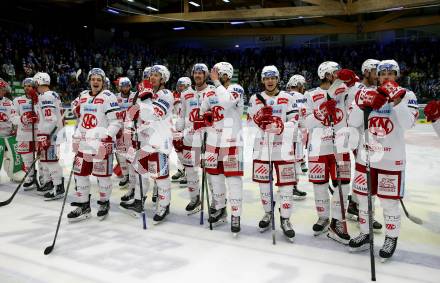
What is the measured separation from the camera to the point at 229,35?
23781mm

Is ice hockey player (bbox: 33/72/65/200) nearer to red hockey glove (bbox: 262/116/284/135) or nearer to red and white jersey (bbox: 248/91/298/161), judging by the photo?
red and white jersey (bbox: 248/91/298/161)

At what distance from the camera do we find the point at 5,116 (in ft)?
19.8

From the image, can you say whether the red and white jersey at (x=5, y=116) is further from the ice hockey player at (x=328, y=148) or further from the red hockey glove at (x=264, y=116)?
the ice hockey player at (x=328, y=148)

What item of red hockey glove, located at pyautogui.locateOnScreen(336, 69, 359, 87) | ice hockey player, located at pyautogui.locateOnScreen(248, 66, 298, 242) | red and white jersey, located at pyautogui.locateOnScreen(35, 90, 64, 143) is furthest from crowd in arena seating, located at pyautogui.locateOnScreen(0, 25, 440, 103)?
red hockey glove, located at pyautogui.locateOnScreen(336, 69, 359, 87)

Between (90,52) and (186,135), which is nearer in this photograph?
(186,135)

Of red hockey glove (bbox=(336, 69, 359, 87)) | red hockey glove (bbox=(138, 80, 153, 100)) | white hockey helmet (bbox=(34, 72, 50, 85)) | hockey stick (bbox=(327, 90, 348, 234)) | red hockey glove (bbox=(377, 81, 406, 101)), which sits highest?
white hockey helmet (bbox=(34, 72, 50, 85))

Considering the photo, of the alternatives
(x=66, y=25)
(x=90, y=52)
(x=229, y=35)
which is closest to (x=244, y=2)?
(x=229, y=35)

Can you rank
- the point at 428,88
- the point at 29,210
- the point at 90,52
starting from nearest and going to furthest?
the point at 29,210 → the point at 428,88 → the point at 90,52

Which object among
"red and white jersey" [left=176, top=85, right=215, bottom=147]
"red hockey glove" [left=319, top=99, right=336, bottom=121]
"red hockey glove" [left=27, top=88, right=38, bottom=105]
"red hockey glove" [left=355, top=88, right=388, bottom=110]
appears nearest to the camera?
"red hockey glove" [left=355, top=88, right=388, bottom=110]

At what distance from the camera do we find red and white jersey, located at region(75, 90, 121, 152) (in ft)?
14.6

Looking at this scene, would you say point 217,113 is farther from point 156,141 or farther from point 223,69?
point 156,141

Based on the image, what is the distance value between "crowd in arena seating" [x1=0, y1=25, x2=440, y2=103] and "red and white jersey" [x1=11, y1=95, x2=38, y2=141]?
345 inches

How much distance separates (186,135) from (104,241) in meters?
1.92

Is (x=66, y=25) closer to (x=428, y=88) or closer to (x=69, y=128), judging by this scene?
(x=69, y=128)
